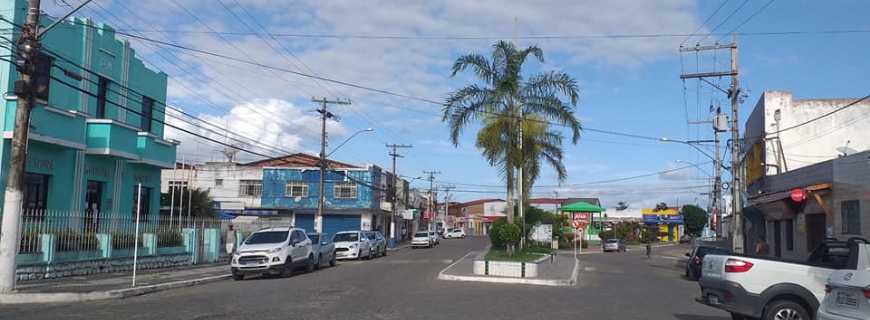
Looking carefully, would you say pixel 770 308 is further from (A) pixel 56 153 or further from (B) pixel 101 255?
(A) pixel 56 153

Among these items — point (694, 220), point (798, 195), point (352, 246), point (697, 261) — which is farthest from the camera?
Answer: point (694, 220)

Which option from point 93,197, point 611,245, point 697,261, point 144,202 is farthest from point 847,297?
point 611,245

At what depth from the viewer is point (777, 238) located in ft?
117

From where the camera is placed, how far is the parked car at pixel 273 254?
23625 millimetres

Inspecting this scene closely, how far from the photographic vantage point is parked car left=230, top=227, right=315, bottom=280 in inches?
930

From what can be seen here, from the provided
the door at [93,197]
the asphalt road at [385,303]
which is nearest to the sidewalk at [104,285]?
the asphalt road at [385,303]

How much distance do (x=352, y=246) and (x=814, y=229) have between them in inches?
815

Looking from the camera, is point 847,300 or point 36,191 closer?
point 847,300

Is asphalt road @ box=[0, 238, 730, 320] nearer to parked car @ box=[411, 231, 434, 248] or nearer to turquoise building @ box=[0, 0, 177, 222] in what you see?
turquoise building @ box=[0, 0, 177, 222]

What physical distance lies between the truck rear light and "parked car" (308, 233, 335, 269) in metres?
19.2

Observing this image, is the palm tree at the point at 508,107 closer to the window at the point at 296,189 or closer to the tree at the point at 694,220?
the window at the point at 296,189

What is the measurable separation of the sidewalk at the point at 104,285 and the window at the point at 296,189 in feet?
136

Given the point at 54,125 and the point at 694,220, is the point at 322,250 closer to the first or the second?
the point at 54,125

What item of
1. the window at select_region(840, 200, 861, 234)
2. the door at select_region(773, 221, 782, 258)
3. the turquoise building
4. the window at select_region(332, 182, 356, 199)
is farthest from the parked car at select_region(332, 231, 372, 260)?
the window at select_region(332, 182, 356, 199)
